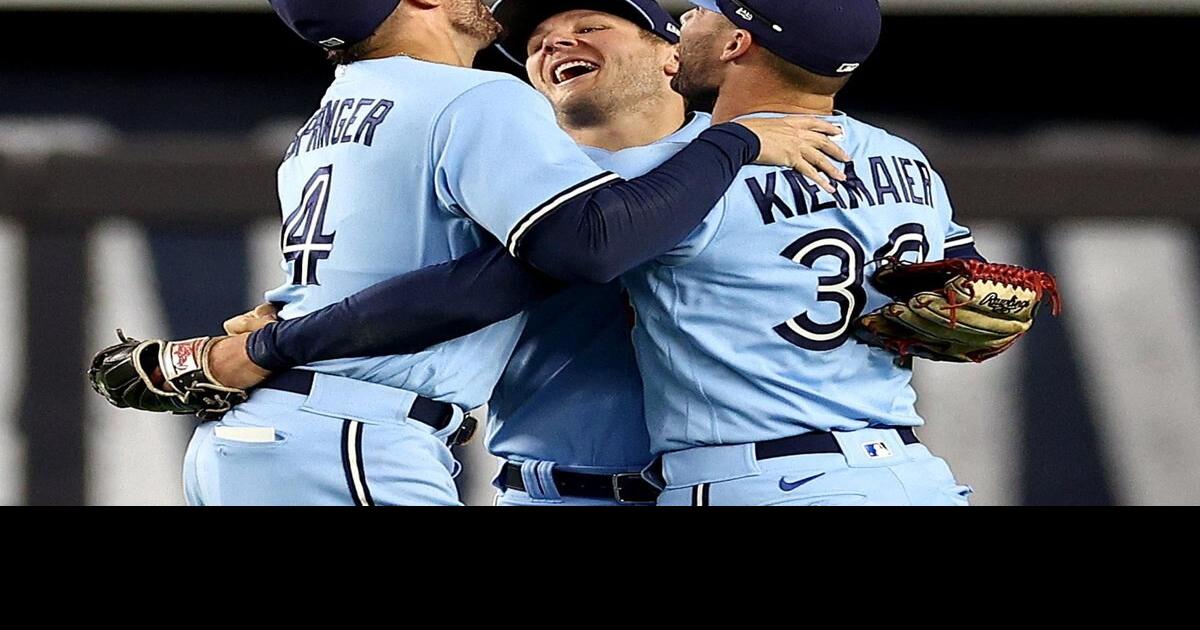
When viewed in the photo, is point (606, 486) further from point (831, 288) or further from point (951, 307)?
point (951, 307)

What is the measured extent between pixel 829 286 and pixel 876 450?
0.19 meters

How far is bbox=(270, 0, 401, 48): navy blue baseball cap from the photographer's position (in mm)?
1642

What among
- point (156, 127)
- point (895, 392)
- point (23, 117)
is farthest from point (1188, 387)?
point (23, 117)

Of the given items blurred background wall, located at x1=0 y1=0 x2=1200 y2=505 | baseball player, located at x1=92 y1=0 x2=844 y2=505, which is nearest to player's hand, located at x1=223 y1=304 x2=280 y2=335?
baseball player, located at x1=92 y1=0 x2=844 y2=505

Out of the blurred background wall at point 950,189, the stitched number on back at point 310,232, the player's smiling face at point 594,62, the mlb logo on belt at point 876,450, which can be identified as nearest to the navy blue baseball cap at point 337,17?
the stitched number on back at point 310,232

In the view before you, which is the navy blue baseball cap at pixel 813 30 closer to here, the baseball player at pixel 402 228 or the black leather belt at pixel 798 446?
the baseball player at pixel 402 228

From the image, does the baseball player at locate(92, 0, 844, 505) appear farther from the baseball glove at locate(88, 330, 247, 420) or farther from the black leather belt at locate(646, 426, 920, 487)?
the black leather belt at locate(646, 426, 920, 487)

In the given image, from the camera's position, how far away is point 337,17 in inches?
64.8

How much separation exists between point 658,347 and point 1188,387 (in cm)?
312

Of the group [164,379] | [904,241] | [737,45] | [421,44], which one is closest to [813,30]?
[737,45]

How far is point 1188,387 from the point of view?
4.36 metres

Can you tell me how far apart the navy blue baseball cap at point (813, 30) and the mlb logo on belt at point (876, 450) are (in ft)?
1.43

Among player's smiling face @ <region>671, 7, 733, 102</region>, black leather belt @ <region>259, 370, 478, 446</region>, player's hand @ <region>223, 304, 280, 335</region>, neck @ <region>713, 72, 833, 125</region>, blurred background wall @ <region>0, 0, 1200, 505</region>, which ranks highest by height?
player's smiling face @ <region>671, 7, 733, 102</region>

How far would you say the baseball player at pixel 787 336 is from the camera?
1659 mm
